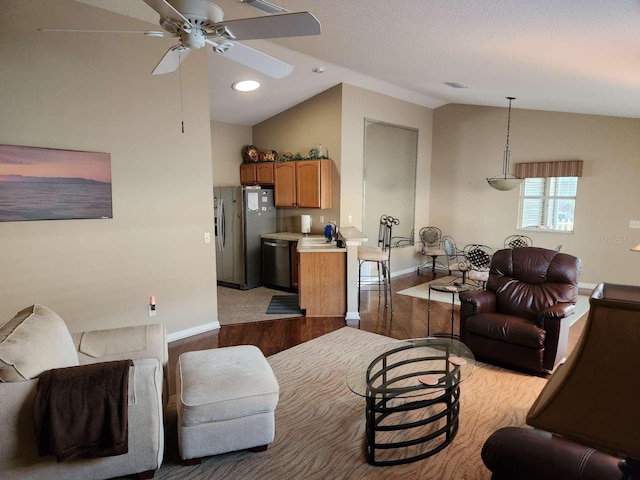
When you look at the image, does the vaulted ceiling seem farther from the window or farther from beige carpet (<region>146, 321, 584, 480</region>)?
beige carpet (<region>146, 321, 584, 480</region>)

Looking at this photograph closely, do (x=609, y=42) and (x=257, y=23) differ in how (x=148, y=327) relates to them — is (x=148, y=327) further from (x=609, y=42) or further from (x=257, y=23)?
(x=609, y=42)

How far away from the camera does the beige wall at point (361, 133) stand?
19.9 ft

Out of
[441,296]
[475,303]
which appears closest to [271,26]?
[475,303]

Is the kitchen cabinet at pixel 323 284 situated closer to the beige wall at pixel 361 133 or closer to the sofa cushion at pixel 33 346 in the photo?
the beige wall at pixel 361 133

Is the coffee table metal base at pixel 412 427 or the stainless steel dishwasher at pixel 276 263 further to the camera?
the stainless steel dishwasher at pixel 276 263

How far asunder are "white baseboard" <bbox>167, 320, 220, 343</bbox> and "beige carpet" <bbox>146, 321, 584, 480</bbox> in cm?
110

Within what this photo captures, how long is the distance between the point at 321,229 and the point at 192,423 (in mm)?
4466

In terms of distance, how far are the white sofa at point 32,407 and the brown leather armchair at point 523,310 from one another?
9.17 ft

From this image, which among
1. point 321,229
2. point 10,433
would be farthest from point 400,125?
point 10,433

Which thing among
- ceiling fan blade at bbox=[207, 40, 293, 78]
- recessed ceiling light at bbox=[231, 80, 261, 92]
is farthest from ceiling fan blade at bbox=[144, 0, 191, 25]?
recessed ceiling light at bbox=[231, 80, 261, 92]

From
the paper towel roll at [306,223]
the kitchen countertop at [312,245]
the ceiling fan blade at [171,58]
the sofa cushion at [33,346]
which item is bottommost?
the sofa cushion at [33,346]

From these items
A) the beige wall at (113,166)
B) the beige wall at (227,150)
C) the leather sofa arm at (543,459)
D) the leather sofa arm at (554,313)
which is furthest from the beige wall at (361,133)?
the leather sofa arm at (543,459)

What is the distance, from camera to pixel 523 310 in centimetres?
378

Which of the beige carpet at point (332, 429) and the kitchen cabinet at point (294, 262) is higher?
the kitchen cabinet at point (294, 262)
